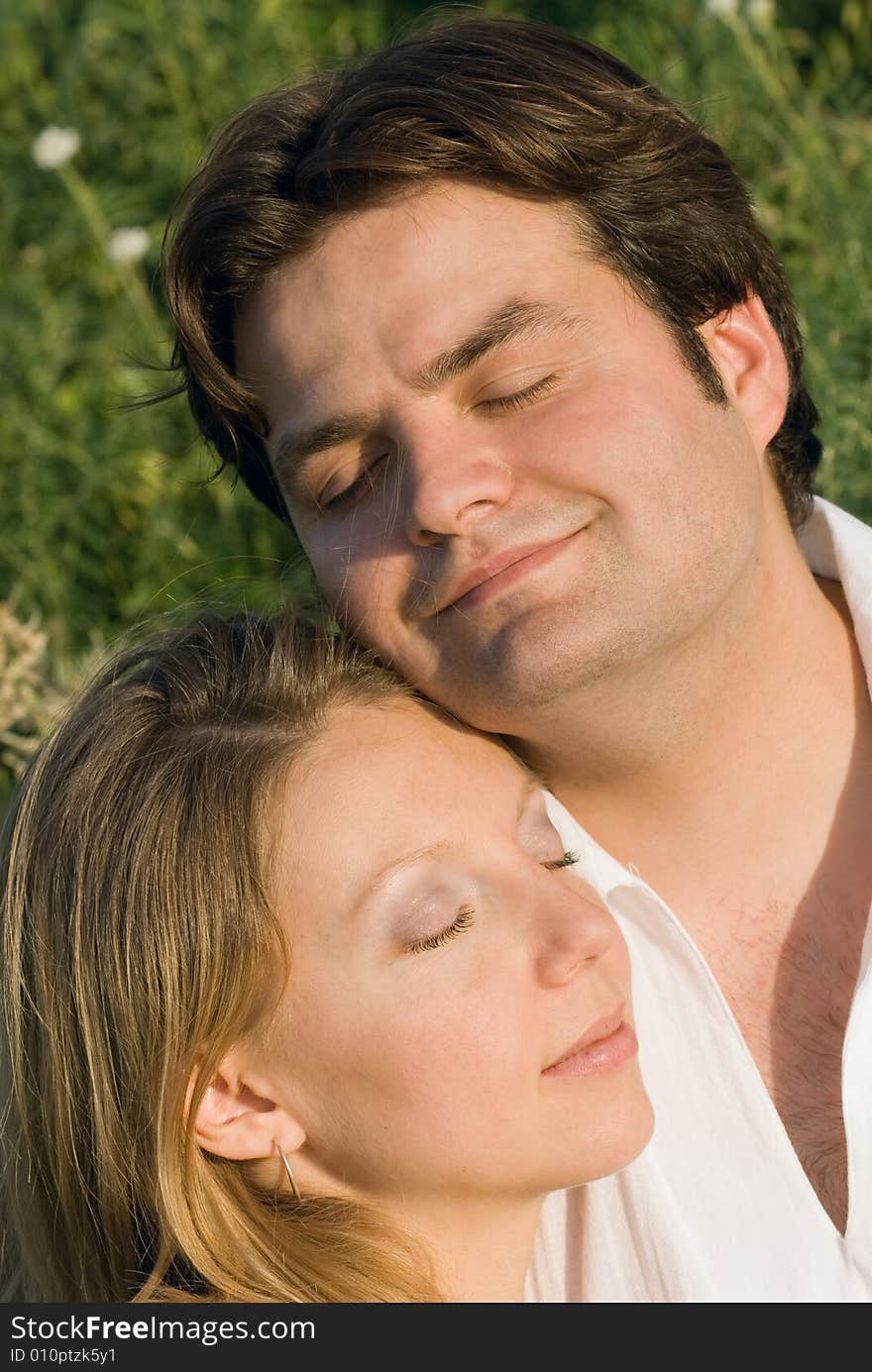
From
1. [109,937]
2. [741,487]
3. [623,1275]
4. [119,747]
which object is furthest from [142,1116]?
[741,487]

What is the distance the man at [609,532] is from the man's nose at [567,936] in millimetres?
337

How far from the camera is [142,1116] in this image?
238cm

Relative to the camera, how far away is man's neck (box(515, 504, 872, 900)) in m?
2.71

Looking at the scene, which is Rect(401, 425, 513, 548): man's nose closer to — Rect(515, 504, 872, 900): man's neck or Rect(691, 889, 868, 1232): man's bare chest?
Rect(515, 504, 872, 900): man's neck

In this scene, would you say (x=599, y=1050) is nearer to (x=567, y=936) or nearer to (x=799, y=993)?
(x=567, y=936)

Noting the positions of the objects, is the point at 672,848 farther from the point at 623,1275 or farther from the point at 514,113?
the point at 514,113

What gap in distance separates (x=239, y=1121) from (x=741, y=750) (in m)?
1.10

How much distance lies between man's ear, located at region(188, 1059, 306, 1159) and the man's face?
68 centimetres

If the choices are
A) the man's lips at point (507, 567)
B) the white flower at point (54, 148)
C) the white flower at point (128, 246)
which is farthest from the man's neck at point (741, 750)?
the white flower at point (54, 148)

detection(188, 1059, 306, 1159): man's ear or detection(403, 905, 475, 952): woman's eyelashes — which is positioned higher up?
detection(403, 905, 475, 952): woman's eyelashes

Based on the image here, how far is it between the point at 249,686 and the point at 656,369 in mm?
846

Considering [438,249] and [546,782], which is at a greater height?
[438,249]

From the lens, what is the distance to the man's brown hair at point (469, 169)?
2541mm

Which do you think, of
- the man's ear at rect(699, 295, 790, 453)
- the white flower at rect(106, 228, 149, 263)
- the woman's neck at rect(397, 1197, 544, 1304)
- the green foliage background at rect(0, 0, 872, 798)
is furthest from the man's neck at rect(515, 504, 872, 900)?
the white flower at rect(106, 228, 149, 263)
